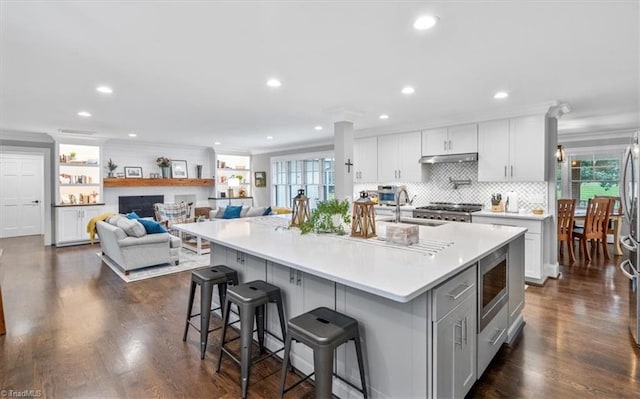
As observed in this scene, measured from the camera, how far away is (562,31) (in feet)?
7.59

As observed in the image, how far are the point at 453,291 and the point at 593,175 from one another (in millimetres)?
7565

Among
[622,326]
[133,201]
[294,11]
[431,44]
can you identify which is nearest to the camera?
[294,11]

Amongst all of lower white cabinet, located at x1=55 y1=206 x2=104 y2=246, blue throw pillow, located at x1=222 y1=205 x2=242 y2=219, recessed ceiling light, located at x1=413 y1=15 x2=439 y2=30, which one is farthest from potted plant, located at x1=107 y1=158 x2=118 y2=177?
recessed ceiling light, located at x1=413 y1=15 x2=439 y2=30

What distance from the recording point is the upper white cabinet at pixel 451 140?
5164 millimetres

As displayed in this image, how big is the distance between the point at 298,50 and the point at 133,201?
7.29 meters

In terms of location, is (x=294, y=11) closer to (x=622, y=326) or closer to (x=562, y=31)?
(x=562, y=31)

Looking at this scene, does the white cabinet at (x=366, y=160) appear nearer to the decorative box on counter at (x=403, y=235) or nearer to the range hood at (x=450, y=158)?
the range hood at (x=450, y=158)

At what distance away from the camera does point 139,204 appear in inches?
327

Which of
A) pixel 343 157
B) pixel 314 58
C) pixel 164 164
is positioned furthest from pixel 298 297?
pixel 164 164

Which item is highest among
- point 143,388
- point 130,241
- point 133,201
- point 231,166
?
point 231,166

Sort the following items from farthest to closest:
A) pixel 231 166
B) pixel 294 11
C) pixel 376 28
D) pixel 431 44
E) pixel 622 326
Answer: pixel 231 166 → pixel 622 326 → pixel 431 44 → pixel 376 28 → pixel 294 11

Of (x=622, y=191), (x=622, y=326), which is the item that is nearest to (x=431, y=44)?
(x=622, y=191)

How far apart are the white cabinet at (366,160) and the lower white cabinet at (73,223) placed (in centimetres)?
592

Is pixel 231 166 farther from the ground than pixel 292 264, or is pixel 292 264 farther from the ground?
pixel 231 166
